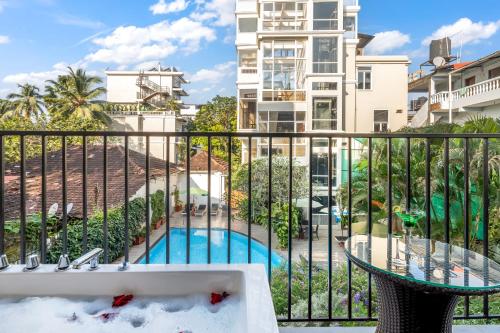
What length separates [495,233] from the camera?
4.12 m

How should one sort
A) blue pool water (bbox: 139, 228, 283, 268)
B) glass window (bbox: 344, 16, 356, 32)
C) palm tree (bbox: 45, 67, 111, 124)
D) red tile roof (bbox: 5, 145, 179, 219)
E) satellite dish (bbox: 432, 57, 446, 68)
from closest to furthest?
red tile roof (bbox: 5, 145, 179, 219)
blue pool water (bbox: 139, 228, 283, 268)
satellite dish (bbox: 432, 57, 446, 68)
glass window (bbox: 344, 16, 356, 32)
palm tree (bbox: 45, 67, 111, 124)

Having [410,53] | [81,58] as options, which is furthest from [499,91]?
[81,58]

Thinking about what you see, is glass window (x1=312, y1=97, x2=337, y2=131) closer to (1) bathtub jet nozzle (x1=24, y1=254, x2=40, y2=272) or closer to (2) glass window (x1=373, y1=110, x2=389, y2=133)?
(2) glass window (x1=373, y1=110, x2=389, y2=133)

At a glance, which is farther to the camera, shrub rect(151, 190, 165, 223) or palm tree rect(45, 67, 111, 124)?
palm tree rect(45, 67, 111, 124)

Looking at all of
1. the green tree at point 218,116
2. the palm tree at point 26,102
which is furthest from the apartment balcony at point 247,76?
the palm tree at point 26,102

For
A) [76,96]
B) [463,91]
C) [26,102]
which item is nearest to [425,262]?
[463,91]

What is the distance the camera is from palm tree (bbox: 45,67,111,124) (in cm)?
1870

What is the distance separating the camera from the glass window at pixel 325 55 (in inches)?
488

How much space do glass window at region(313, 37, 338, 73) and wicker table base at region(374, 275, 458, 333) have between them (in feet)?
39.2

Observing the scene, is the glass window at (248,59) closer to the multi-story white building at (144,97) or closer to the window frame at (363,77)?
the window frame at (363,77)

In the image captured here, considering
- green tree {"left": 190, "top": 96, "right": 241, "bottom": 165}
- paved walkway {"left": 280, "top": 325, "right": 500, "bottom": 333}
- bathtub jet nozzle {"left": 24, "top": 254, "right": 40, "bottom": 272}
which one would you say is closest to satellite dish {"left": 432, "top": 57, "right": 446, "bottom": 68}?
green tree {"left": 190, "top": 96, "right": 241, "bottom": 165}

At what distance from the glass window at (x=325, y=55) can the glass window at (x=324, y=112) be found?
104 centimetres

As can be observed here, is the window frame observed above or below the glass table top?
above

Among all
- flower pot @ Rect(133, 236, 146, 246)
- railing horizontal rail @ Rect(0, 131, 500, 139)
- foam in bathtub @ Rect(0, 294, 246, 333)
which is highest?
railing horizontal rail @ Rect(0, 131, 500, 139)
